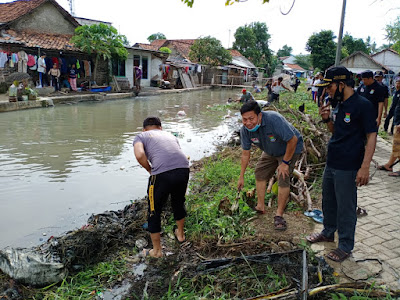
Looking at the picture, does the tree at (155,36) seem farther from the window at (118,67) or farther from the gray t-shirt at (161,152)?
the gray t-shirt at (161,152)

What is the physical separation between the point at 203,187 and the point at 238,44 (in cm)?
4796

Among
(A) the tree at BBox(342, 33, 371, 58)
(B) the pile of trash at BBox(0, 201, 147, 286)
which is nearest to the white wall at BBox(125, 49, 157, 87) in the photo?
(B) the pile of trash at BBox(0, 201, 147, 286)

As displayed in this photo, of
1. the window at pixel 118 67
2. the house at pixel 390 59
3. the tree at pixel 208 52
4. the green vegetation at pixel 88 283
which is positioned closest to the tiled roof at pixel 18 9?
the window at pixel 118 67

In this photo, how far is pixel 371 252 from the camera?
319 centimetres

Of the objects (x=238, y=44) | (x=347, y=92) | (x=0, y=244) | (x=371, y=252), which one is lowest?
(x=0, y=244)

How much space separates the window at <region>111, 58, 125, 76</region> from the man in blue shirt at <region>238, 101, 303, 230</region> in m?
20.1

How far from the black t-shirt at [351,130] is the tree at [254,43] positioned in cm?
4912

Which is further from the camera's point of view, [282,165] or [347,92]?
[282,165]

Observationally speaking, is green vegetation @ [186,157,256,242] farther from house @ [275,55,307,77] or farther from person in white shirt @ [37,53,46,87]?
house @ [275,55,307,77]

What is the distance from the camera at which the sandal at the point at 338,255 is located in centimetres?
297

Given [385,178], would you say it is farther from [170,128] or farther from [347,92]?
[170,128]

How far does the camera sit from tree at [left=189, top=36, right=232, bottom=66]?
33344mm

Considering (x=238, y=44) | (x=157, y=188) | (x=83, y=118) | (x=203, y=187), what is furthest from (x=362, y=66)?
(x=157, y=188)

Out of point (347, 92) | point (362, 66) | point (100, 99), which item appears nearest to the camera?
point (347, 92)
